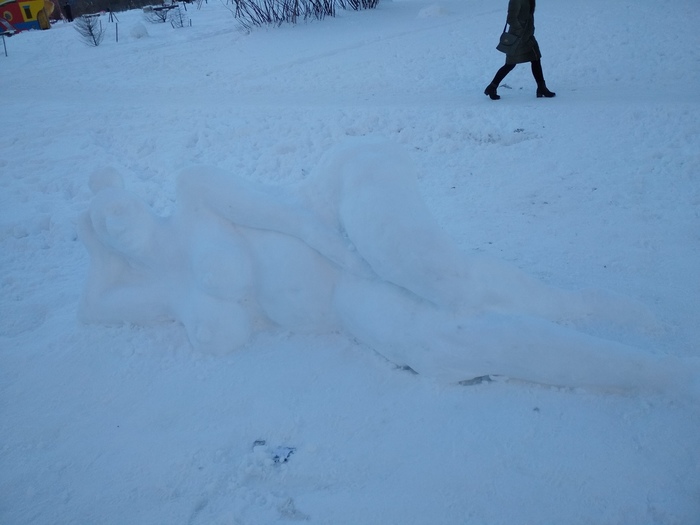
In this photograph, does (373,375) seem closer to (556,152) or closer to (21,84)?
(556,152)

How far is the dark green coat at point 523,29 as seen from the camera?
691 cm

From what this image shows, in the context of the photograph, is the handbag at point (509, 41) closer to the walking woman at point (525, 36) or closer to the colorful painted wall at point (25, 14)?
the walking woman at point (525, 36)

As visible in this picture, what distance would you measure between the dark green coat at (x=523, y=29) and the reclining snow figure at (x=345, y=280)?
207 inches

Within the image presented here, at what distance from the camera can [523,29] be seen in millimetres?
6902

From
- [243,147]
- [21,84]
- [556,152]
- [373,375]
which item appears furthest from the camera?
[21,84]

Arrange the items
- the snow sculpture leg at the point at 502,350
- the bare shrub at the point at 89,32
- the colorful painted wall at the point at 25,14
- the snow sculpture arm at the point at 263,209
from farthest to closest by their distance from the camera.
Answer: the colorful painted wall at the point at 25,14
the bare shrub at the point at 89,32
the snow sculpture arm at the point at 263,209
the snow sculpture leg at the point at 502,350

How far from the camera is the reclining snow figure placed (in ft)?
7.70

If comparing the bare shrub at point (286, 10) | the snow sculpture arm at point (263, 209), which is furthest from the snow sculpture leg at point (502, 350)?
the bare shrub at point (286, 10)

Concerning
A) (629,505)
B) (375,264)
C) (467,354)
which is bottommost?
(629,505)

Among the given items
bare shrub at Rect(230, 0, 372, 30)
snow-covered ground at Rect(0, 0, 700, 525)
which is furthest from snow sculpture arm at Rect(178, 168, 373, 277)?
bare shrub at Rect(230, 0, 372, 30)

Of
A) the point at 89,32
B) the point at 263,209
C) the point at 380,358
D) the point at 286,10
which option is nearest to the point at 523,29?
the point at 263,209

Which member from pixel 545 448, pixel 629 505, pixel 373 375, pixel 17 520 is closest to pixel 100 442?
pixel 17 520

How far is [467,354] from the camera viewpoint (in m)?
2.39

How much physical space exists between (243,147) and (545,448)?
17.6ft
